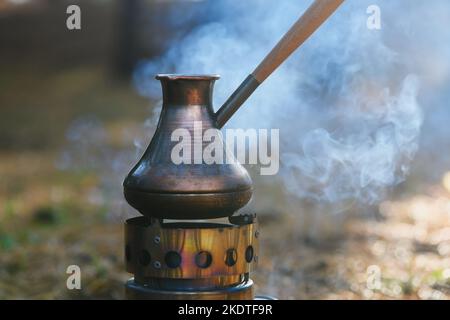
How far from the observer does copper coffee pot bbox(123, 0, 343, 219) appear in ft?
12.7

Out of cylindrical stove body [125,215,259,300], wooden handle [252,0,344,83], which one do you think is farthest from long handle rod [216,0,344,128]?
cylindrical stove body [125,215,259,300]

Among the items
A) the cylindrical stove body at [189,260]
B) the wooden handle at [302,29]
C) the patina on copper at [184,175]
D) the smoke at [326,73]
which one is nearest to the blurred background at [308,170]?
the smoke at [326,73]

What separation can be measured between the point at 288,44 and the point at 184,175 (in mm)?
767

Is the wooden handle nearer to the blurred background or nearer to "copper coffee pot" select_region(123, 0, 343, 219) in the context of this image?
"copper coffee pot" select_region(123, 0, 343, 219)

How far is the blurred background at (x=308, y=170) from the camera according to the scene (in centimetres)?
598

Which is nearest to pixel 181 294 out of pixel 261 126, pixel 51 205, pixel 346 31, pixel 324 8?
pixel 324 8

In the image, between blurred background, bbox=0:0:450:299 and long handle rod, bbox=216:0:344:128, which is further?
blurred background, bbox=0:0:450:299

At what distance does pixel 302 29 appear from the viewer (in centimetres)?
398

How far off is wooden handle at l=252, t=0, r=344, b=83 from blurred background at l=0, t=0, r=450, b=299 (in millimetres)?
1232

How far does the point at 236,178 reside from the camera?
398 cm

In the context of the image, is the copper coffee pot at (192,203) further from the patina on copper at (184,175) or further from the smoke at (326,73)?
the smoke at (326,73)

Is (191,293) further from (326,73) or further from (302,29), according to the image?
(326,73)

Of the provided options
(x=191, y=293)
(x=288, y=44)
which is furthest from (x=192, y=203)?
(x=288, y=44)
